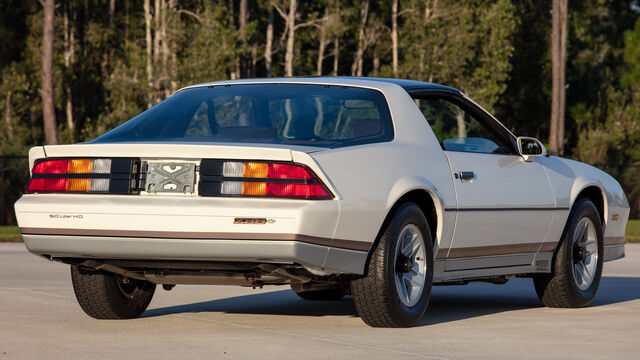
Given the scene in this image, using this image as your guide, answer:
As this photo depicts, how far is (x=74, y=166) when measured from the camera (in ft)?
22.9

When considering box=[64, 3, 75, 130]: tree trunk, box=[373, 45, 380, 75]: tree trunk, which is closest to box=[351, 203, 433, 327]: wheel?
box=[64, 3, 75, 130]: tree trunk

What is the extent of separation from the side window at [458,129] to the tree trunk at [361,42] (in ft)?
146

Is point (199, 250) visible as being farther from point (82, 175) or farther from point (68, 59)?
point (68, 59)

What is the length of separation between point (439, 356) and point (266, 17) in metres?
52.5

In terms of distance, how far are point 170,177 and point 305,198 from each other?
78 cm

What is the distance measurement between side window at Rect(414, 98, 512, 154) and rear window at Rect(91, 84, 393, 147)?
22.0 inches

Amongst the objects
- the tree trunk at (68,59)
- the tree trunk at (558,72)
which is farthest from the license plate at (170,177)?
the tree trunk at (68,59)

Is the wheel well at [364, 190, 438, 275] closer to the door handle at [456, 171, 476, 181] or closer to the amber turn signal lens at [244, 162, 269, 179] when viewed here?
the door handle at [456, 171, 476, 181]

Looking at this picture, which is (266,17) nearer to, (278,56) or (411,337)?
(278,56)

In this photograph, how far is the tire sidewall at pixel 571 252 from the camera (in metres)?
9.09

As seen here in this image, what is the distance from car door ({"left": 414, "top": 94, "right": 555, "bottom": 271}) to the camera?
8.00 meters

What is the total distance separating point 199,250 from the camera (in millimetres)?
6613

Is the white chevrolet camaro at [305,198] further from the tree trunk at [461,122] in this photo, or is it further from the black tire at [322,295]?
the black tire at [322,295]

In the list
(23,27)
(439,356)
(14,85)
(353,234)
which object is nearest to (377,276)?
(353,234)
